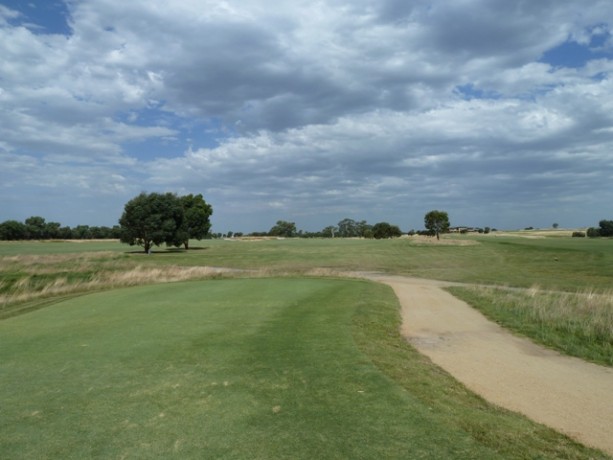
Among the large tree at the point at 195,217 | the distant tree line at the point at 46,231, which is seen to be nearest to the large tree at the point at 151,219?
the large tree at the point at 195,217

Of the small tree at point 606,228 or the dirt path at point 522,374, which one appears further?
the small tree at point 606,228

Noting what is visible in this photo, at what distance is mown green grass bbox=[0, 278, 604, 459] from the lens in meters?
4.91

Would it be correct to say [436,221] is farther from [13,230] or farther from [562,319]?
[13,230]

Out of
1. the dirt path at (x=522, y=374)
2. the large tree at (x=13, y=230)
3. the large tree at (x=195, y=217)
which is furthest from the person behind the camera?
the large tree at (x=13, y=230)

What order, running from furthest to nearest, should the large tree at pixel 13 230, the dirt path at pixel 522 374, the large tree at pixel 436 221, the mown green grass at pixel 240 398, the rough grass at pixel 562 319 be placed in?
the large tree at pixel 13 230
the large tree at pixel 436 221
the rough grass at pixel 562 319
the dirt path at pixel 522 374
the mown green grass at pixel 240 398

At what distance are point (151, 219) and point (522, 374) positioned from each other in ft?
212

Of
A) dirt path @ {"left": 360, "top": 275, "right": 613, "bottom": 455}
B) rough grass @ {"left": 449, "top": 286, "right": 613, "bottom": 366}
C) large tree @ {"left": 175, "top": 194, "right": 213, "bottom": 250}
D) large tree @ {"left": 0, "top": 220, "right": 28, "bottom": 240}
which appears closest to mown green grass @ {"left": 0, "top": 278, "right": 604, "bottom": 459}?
dirt path @ {"left": 360, "top": 275, "right": 613, "bottom": 455}

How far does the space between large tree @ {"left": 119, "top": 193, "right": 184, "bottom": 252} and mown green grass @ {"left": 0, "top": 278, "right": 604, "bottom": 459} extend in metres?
58.1

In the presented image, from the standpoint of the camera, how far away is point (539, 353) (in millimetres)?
10539

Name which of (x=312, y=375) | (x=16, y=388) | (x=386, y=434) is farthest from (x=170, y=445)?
(x=16, y=388)

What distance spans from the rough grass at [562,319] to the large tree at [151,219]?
181 ft

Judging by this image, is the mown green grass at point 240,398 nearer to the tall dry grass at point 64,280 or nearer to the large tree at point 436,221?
the tall dry grass at point 64,280

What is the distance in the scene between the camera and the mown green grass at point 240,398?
4.91 metres

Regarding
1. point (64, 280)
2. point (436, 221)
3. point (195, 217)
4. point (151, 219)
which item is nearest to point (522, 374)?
point (64, 280)
